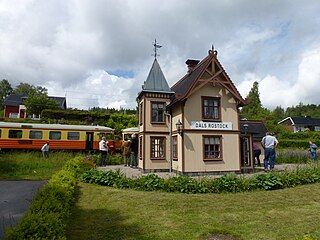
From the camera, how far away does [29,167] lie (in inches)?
588

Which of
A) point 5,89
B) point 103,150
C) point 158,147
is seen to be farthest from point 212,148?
point 5,89

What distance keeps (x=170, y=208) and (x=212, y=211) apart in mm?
1150

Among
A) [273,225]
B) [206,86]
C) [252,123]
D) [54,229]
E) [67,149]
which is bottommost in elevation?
[273,225]

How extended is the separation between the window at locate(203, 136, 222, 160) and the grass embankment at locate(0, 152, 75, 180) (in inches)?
340

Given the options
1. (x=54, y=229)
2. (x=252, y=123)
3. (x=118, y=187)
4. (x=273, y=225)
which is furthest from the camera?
(x=252, y=123)

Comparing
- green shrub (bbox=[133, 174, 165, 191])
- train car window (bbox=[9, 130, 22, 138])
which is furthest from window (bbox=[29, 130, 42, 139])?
green shrub (bbox=[133, 174, 165, 191])

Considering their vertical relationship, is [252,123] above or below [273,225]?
above

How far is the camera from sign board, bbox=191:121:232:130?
14948 millimetres

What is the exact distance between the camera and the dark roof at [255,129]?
18719 mm

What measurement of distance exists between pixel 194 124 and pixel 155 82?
13.4 ft

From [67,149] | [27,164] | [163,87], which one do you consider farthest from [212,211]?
[67,149]

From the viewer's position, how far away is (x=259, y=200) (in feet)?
26.0

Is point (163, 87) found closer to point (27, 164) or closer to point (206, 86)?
point (206, 86)

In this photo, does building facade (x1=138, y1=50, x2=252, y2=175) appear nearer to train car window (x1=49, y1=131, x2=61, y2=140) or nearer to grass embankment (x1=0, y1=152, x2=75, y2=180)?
grass embankment (x1=0, y1=152, x2=75, y2=180)
